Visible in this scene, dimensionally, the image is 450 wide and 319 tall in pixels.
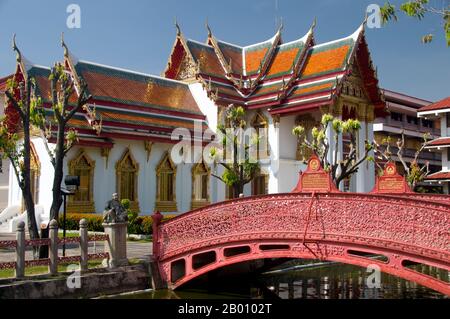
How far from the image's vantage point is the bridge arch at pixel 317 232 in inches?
410

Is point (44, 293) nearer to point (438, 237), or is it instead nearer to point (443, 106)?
point (438, 237)

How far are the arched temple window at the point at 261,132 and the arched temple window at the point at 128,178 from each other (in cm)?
674

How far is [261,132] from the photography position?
29.7 meters

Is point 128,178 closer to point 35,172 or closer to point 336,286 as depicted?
point 35,172

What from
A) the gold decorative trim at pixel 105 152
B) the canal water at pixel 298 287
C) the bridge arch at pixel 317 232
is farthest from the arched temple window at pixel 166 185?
the bridge arch at pixel 317 232

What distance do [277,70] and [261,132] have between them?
11.8 ft

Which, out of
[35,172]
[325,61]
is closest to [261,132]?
[325,61]

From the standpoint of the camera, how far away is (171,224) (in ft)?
48.6

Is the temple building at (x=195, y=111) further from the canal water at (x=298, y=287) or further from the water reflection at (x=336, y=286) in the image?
the water reflection at (x=336, y=286)

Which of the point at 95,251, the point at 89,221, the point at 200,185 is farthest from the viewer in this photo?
the point at 200,185
